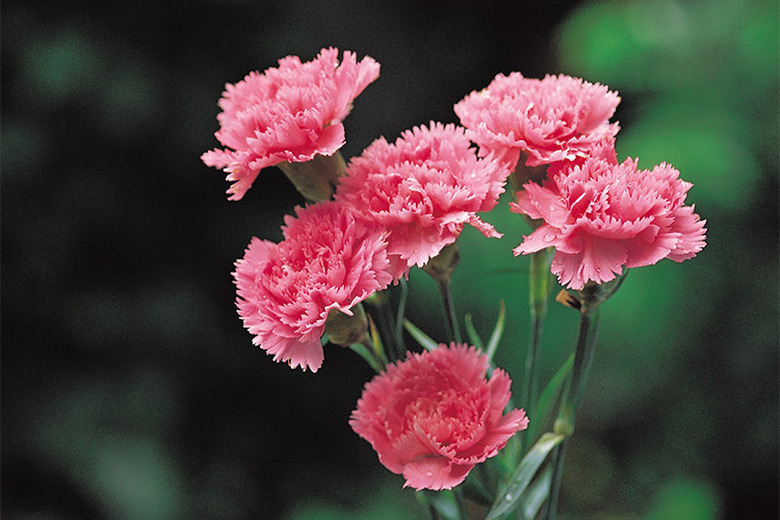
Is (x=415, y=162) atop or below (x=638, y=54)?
below

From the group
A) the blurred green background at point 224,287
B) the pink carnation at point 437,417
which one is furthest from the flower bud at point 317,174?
the blurred green background at point 224,287

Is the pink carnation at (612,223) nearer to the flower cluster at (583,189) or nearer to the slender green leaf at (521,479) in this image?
the flower cluster at (583,189)

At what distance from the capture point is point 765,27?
874 millimetres

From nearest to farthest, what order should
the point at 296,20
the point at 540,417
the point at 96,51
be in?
the point at 540,417
the point at 96,51
the point at 296,20

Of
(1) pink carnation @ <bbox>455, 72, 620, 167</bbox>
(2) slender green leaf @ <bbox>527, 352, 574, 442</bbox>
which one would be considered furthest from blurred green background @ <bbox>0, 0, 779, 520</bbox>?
(1) pink carnation @ <bbox>455, 72, 620, 167</bbox>

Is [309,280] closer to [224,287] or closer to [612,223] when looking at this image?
[612,223]

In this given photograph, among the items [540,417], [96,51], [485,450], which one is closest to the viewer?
[485,450]

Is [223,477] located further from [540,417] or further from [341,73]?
[341,73]

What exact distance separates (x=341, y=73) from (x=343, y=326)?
0.14m

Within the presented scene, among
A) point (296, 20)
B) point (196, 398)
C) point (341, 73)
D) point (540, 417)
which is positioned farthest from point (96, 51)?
point (540, 417)

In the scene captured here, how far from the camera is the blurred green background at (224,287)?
2.85 feet

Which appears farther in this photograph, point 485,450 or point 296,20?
point 296,20

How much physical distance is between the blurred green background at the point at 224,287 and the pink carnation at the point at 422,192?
0.43m

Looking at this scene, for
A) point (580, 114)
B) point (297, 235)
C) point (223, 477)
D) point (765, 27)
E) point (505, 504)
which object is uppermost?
point (765, 27)
